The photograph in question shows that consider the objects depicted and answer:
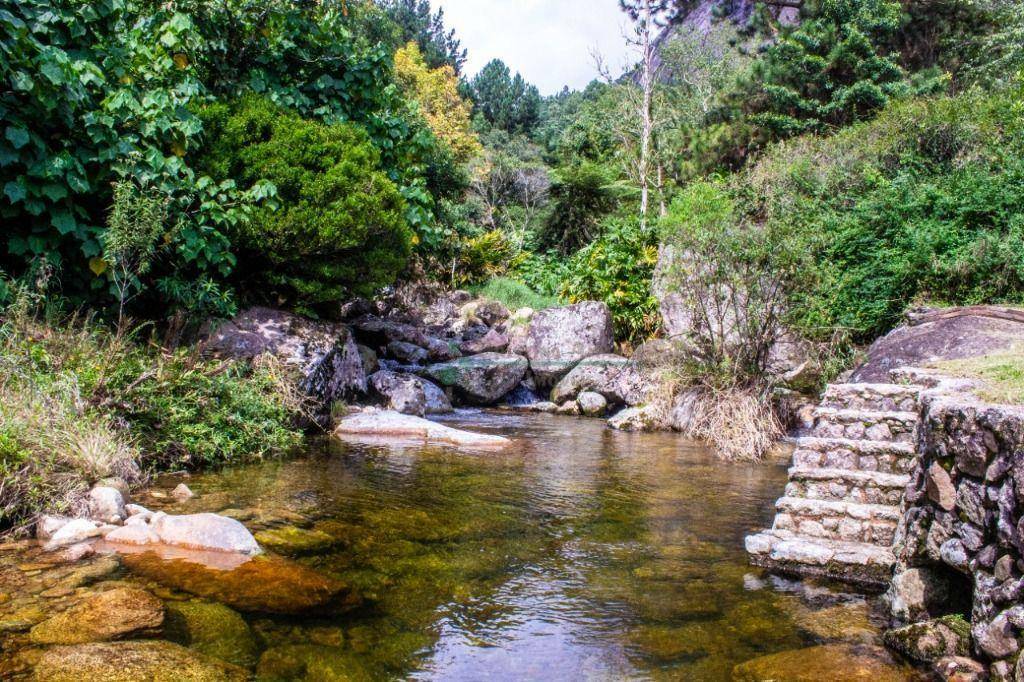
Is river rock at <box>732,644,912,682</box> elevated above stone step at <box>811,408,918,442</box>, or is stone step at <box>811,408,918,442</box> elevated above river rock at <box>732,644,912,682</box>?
stone step at <box>811,408,918,442</box>

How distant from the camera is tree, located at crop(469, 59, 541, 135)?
139ft

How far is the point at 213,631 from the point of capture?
330 centimetres

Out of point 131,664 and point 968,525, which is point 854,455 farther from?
point 131,664

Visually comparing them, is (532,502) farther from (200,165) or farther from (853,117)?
(853,117)

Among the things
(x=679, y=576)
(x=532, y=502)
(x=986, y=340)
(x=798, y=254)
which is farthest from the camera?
(x=798, y=254)

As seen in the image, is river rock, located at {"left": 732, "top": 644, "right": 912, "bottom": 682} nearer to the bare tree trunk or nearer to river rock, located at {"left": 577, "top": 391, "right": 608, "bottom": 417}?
river rock, located at {"left": 577, "top": 391, "right": 608, "bottom": 417}

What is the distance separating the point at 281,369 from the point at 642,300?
9507 mm

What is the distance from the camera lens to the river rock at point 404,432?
346 inches

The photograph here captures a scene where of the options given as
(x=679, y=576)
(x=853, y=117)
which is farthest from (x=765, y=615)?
(x=853, y=117)

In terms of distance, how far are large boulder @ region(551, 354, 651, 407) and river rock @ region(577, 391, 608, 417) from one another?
0.61ft

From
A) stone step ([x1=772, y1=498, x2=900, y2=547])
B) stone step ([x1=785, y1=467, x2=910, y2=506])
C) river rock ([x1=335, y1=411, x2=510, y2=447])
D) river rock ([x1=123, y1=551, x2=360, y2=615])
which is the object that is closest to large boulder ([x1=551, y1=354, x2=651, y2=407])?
river rock ([x1=335, y1=411, x2=510, y2=447])

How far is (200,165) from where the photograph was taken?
8.14 m

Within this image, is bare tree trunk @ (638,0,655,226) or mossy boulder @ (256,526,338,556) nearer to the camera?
mossy boulder @ (256,526,338,556)

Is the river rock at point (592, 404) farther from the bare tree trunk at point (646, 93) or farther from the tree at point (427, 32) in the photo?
the tree at point (427, 32)
